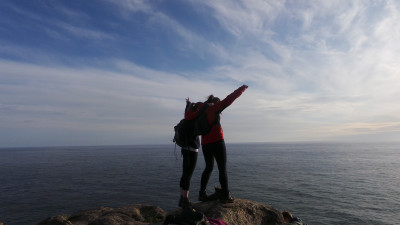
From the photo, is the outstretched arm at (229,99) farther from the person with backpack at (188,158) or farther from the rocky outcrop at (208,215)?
the rocky outcrop at (208,215)

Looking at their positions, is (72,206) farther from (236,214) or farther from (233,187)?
(236,214)

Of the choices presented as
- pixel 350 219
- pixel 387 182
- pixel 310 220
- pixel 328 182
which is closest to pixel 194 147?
pixel 310 220

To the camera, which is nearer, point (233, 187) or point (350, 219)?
point (350, 219)

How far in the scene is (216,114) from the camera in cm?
667

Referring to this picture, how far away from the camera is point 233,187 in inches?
1458

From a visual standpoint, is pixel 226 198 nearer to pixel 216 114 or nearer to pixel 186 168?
pixel 186 168

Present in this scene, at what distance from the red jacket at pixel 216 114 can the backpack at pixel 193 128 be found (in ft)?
0.43

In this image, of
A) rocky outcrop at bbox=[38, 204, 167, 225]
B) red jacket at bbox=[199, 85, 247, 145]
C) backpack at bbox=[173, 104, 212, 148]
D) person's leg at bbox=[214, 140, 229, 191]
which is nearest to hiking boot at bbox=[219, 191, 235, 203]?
person's leg at bbox=[214, 140, 229, 191]

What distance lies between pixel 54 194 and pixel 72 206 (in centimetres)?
899

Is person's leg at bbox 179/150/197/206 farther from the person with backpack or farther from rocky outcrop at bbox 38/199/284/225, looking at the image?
rocky outcrop at bbox 38/199/284/225

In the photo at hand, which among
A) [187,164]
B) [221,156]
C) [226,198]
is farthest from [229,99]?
[226,198]

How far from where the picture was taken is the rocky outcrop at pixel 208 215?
6.74m

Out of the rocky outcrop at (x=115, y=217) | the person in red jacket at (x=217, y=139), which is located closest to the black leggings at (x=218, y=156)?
the person in red jacket at (x=217, y=139)

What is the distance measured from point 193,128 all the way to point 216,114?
71cm
